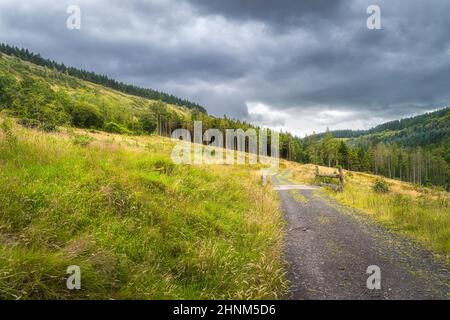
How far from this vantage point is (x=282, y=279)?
5.21 meters

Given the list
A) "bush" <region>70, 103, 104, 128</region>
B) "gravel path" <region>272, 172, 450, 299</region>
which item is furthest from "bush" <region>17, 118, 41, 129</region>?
"bush" <region>70, 103, 104, 128</region>

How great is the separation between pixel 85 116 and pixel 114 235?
63.1 meters

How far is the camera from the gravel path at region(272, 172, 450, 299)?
15.9ft

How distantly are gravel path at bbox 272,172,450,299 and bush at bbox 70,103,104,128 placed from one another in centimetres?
6024

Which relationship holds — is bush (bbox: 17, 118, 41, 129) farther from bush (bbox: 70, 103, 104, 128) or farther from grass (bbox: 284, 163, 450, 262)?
bush (bbox: 70, 103, 104, 128)

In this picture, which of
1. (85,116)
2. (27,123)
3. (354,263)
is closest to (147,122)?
(85,116)

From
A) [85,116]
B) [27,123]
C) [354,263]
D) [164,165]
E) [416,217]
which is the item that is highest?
[85,116]

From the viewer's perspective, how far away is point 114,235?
4.84 meters

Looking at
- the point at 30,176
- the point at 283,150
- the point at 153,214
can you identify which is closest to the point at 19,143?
the point at 30,176

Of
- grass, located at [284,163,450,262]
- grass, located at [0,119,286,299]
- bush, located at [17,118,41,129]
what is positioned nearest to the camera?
grass, located at [0,119,286,299]

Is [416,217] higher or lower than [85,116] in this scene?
lower

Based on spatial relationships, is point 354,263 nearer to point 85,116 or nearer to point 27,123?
point 27,123

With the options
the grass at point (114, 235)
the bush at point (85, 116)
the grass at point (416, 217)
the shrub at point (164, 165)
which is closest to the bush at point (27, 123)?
the grass at point (114, 235)

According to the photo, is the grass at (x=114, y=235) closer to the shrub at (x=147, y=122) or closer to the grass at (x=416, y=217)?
the grass at (x=416, y=217)
